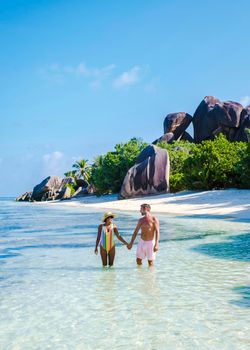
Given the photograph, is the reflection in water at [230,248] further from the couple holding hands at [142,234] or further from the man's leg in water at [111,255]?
the man's leg in water at [111,255]

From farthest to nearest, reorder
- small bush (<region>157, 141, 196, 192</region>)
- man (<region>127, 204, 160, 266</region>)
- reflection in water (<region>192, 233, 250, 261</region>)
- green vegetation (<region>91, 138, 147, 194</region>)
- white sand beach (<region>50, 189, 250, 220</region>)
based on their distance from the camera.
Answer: green vegetation (<region>91, 138, 147, 194</region>)
small bush (<region>157, 141, 196, 192</region>)
white sand beach (<region>50, 189, 250, 220</region>)
reflection in water (<region>192, 233, 250, 261</region>)
man (<region>127, 204, 160, 266</region>)

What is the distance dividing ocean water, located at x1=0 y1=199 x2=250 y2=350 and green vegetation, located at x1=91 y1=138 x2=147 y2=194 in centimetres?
4136

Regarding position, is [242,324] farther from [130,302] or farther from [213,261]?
[213,261]

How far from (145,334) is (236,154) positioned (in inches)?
1423

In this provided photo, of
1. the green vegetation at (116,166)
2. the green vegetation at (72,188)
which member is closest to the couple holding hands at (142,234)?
the green vegetation at (116,166)

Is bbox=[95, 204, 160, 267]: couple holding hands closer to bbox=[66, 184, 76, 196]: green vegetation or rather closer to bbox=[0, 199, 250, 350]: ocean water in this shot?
bbox=[0, 199, 250, 350]: ocean water

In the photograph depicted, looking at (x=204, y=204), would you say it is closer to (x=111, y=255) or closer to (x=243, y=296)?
(x=111, y=255)

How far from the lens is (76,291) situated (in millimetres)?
8125

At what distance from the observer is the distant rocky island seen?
42938mm

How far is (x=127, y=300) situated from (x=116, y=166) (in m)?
47.8

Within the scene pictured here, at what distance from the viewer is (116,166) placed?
5503 cm

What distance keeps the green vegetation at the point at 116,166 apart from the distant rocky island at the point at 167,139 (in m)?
3.28

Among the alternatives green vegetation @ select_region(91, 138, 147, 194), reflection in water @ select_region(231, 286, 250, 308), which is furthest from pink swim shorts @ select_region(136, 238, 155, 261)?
green vegetation @ select_region(91, 138, 147, 194)

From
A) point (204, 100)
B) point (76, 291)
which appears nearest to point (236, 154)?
point (204, 100)
